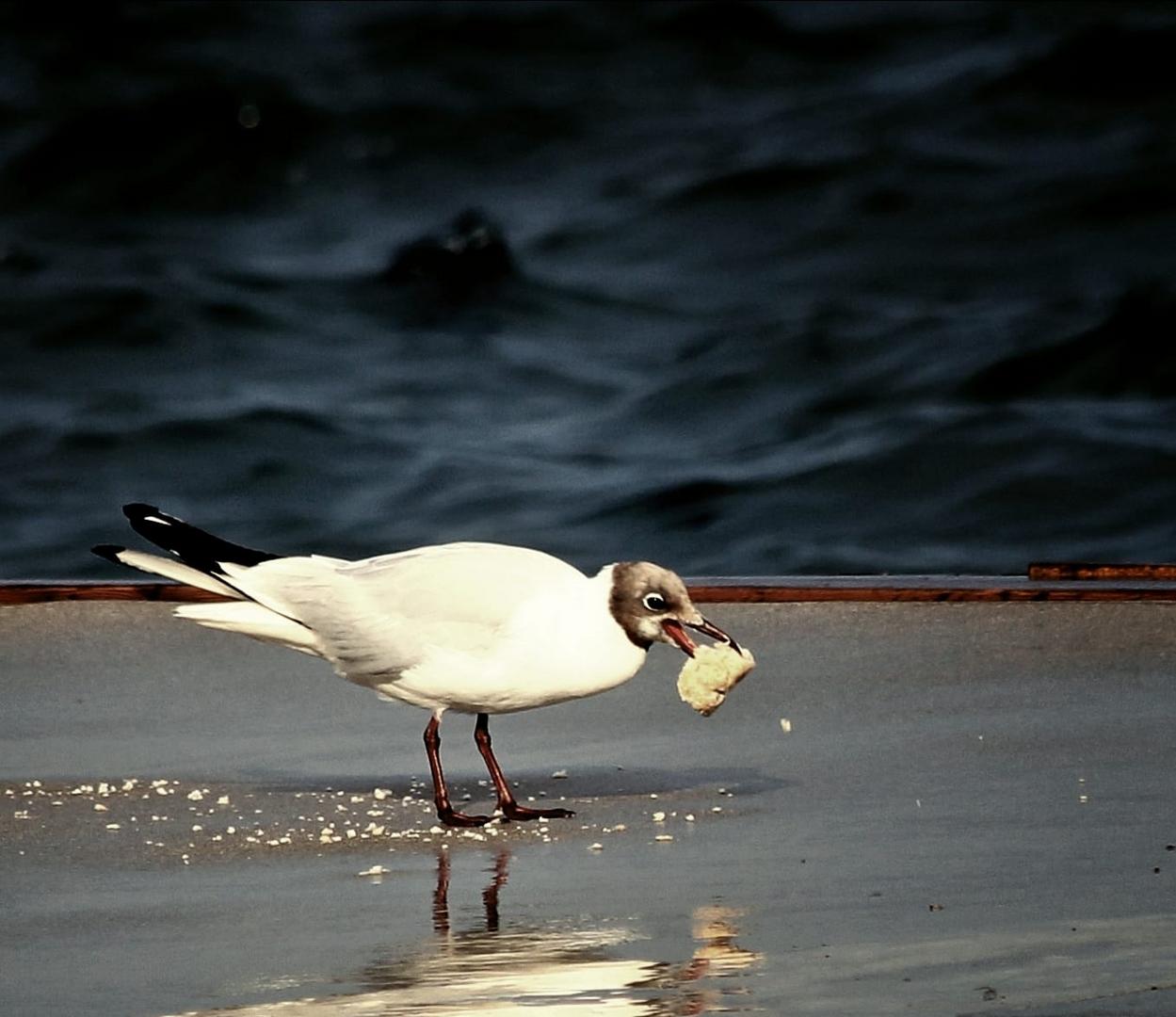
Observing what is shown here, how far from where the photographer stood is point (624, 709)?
20.1ft

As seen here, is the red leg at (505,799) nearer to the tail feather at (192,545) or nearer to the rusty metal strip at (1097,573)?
the tail feather at (192,545)

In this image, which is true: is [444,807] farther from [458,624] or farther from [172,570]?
Result: [172,570]

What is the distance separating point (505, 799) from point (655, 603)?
0.50m

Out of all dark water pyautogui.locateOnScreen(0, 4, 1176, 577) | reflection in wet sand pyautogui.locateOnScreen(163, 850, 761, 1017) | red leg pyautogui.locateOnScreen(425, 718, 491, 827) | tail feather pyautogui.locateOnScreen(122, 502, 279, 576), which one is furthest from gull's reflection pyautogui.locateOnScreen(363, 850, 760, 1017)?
dark water pyautogui.locateOnScreen(0, 4, 1176, 577)

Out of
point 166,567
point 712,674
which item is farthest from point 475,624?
point 166,567

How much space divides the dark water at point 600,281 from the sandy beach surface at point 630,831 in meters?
6.79

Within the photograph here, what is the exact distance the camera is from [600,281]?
62.4 feet

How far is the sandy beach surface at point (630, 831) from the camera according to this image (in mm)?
3572

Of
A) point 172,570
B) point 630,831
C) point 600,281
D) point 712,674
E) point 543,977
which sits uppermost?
point 600,281

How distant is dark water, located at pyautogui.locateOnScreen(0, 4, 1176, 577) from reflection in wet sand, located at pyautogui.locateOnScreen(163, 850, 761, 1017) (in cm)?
912

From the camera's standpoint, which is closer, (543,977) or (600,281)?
(543,977)

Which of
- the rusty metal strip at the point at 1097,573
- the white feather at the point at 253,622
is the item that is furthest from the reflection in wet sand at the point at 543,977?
the rusty metal strip at the point at 1097,573

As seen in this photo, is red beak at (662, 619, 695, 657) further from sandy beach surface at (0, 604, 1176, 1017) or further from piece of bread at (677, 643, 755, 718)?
sandy beach surface at (0, 604, 1176, 1017)

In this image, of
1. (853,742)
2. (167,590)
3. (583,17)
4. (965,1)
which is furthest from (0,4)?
(853,742)
